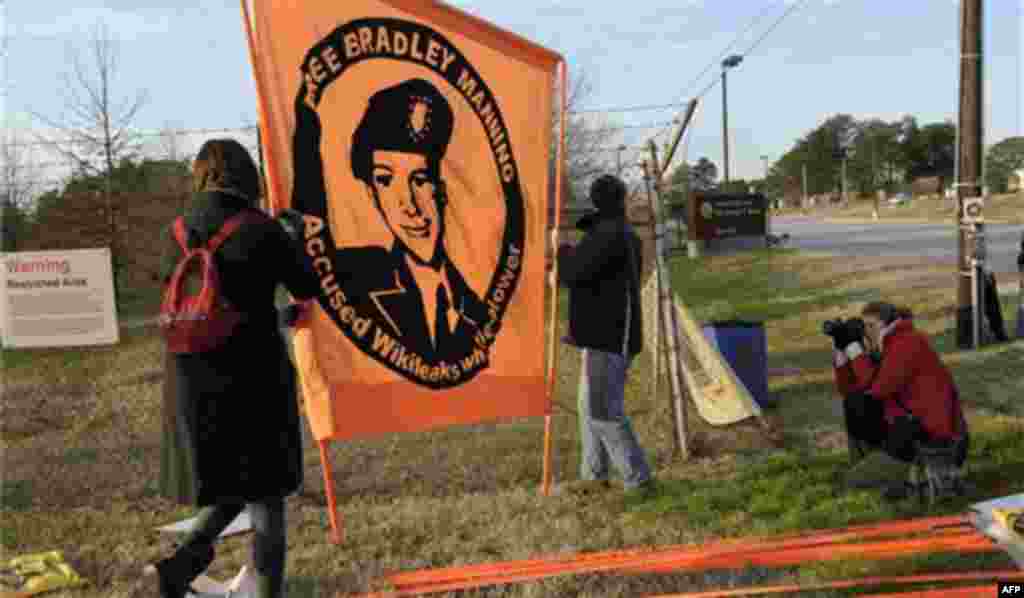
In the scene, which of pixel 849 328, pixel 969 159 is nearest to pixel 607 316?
pixel 849 328

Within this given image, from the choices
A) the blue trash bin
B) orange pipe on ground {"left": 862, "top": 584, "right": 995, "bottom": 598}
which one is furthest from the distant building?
orange pipe on ground {"left": 862, "top": 584, "right": 995, "bottom": 598}

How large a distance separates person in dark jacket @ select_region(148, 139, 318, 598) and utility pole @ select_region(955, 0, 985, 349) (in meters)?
8.01

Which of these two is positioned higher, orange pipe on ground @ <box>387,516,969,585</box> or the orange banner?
the orange banner

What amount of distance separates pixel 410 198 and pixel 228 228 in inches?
57.1

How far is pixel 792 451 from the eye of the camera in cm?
555

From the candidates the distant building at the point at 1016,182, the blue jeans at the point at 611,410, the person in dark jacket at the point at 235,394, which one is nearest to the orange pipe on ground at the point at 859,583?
the blue jeans at the point at 611,410

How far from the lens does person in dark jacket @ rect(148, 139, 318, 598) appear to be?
9.26 ft

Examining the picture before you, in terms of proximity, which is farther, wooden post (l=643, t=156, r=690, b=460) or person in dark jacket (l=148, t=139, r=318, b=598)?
wooden post (l=643, t=156, r=690, b=460)

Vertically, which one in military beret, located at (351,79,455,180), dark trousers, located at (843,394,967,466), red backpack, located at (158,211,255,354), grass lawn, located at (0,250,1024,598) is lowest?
grass lawn, located at (0,250,1024,598)

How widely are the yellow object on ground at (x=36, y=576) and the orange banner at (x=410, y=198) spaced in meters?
1.25

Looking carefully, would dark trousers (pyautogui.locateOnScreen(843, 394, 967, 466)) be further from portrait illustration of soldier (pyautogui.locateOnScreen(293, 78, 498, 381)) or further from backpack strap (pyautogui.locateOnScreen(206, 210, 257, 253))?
backpack strap (pyautogui.locateOnScreen(206, 210, 257, 253))

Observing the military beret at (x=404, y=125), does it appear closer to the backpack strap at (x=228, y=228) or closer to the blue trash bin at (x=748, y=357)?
the backpack strap at (x=228, y=228)

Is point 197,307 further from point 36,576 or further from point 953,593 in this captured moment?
point 953,593

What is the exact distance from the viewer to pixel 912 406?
439 centimetres
